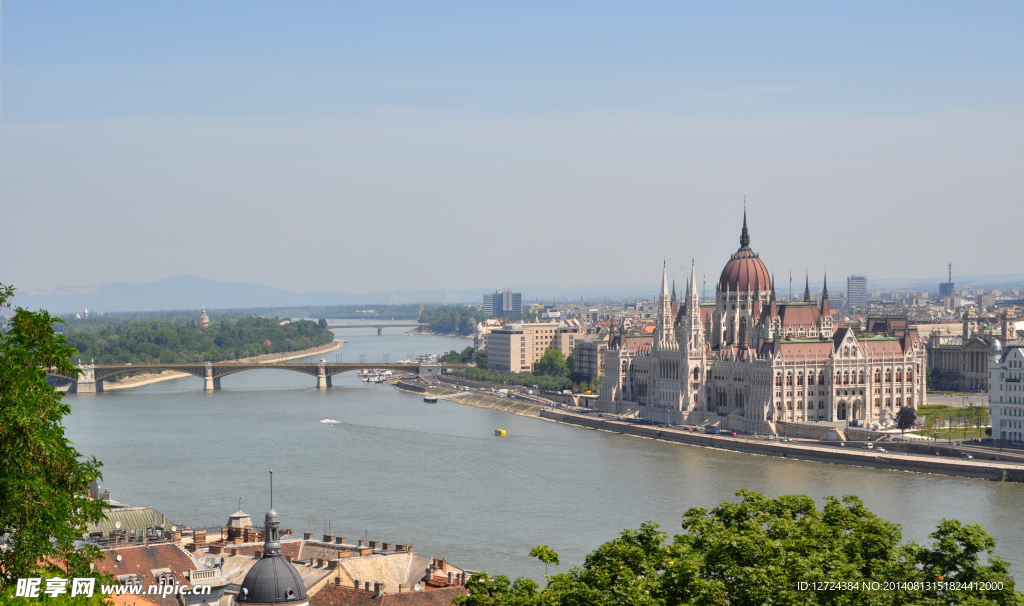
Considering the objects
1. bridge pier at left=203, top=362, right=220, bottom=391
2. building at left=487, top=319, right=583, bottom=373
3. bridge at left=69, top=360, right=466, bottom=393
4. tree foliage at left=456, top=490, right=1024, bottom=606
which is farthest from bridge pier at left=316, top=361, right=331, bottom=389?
tree foliage at left=456, top=490, right=1024, bottom=606

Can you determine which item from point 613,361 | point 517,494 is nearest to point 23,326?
point 517,494

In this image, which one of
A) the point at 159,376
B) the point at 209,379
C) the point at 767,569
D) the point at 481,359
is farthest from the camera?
the point at 159,376

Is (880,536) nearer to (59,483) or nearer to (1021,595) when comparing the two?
(1021,595)

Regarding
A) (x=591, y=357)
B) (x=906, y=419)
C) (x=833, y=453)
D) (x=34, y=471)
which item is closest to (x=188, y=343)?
(x=591, y=357)

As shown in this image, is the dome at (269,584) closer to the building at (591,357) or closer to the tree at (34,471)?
the tree at (34,471)

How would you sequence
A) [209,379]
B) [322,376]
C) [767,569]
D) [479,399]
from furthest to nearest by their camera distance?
[322,376] → [209,379] → [479,399] → [767,569]

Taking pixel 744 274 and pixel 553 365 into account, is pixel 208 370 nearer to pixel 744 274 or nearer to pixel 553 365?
pixel 553 365

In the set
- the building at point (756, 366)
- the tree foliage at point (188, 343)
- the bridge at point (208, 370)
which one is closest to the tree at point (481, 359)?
the bridge at point (208, 370)
